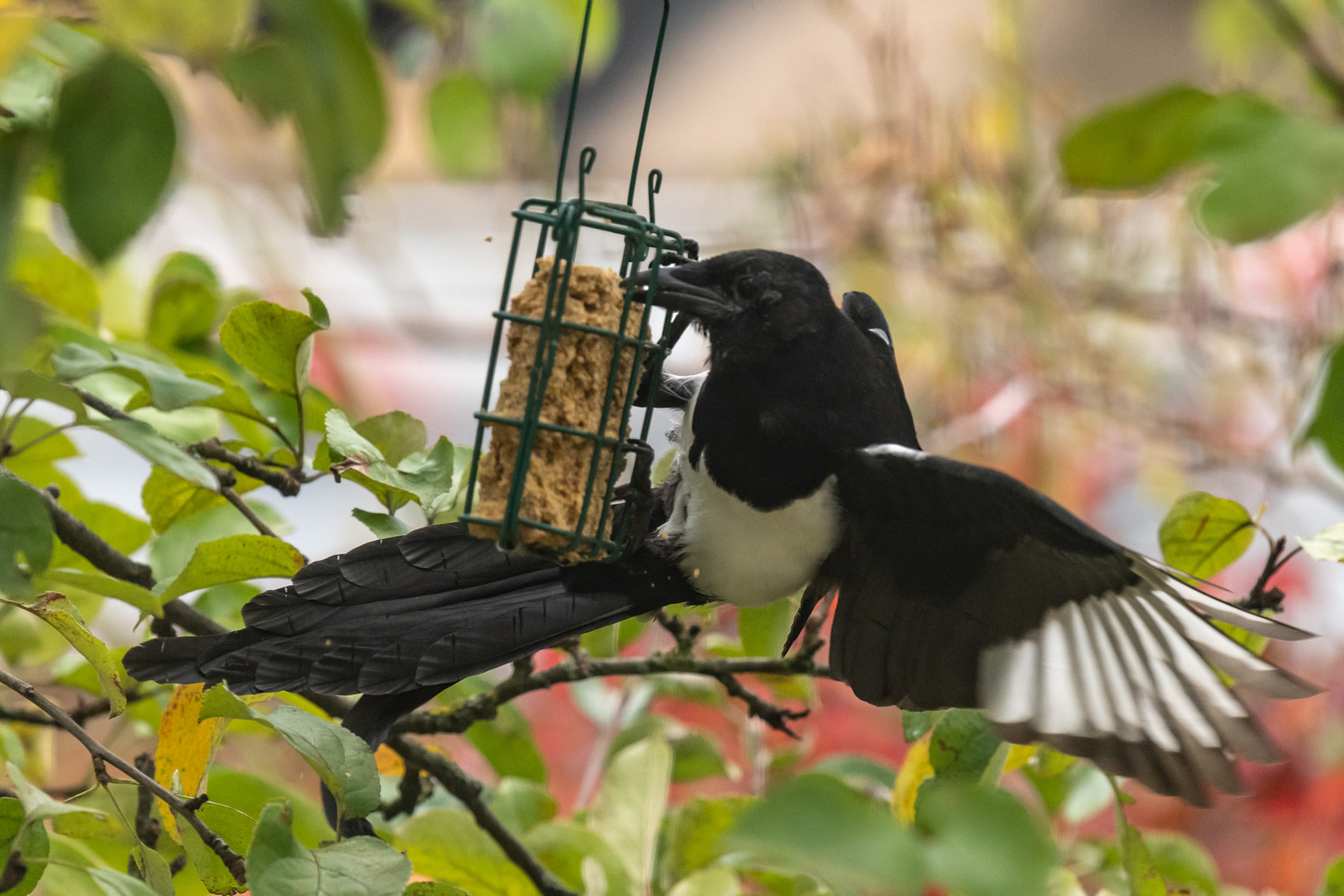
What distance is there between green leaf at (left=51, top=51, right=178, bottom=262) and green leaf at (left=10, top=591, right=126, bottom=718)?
0.50 meters

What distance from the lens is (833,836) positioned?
327mm

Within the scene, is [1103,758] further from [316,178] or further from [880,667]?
[316,178]

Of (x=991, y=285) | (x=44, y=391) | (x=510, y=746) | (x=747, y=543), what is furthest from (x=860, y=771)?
(x=991, y=285)

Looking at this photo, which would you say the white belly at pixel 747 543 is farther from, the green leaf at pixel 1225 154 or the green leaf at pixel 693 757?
the green leaf at pixel 1225 154

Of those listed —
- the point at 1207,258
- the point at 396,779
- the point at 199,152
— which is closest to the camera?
the point at 396,779

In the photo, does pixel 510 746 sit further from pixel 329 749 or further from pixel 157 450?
pixel 157 450

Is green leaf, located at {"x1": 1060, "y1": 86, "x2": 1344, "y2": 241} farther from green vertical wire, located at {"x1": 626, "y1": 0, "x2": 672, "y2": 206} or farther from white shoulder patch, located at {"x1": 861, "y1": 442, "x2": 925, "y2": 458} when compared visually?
white shoulder patch, located at {"x1": 861, "y1": 442, "x2": 925, "y2": 458}

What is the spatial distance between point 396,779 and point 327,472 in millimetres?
595

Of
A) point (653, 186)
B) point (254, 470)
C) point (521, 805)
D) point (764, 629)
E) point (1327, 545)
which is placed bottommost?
point (521, 805)

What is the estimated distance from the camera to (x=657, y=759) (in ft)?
3.86

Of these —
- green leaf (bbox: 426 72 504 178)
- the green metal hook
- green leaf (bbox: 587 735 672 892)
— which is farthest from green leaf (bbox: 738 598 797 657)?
green leaf (bbox: 426 72 504 178)

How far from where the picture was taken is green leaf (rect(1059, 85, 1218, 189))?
1.66 feet

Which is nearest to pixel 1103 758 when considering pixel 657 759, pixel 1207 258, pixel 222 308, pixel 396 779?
pixel 657 759

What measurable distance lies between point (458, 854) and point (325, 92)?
888mm
